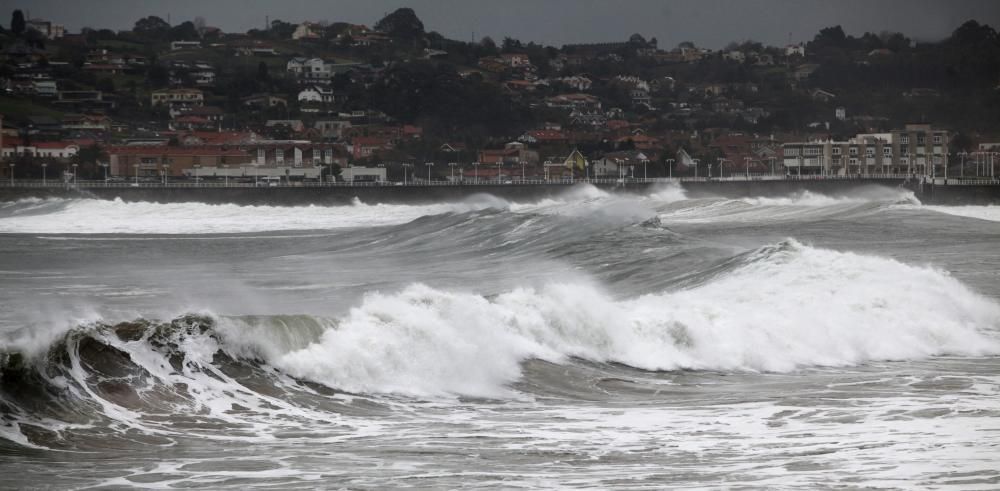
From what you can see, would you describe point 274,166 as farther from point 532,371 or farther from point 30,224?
point 532,371

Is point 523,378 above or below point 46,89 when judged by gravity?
below

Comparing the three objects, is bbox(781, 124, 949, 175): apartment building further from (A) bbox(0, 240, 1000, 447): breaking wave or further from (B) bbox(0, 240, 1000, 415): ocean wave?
(A) bbox(0, 240, 1000, 447): breaking wave

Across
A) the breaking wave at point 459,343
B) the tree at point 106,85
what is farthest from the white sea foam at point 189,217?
the tree at point 106,85

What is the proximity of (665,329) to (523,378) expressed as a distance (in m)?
3.28

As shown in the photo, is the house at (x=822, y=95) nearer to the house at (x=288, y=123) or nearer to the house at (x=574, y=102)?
the house at (x=574, y=102)

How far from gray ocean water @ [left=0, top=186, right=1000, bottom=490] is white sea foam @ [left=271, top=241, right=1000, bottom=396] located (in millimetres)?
39

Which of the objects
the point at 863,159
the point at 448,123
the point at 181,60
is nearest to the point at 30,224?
the point at 863,159

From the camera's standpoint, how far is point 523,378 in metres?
17.3

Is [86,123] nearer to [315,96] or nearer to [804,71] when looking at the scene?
Answer: [315,96]

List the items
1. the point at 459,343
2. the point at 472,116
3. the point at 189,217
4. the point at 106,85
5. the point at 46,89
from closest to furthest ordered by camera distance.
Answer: the point at 459,343 < the point at 189,217 < the point at 472,116 < the point at 46,89 < the point at 106,85

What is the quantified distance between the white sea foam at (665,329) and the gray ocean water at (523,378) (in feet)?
0.13

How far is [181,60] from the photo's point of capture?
190250mm

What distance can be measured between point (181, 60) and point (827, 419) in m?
183

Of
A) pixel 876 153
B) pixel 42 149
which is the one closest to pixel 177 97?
pixel 42 149
